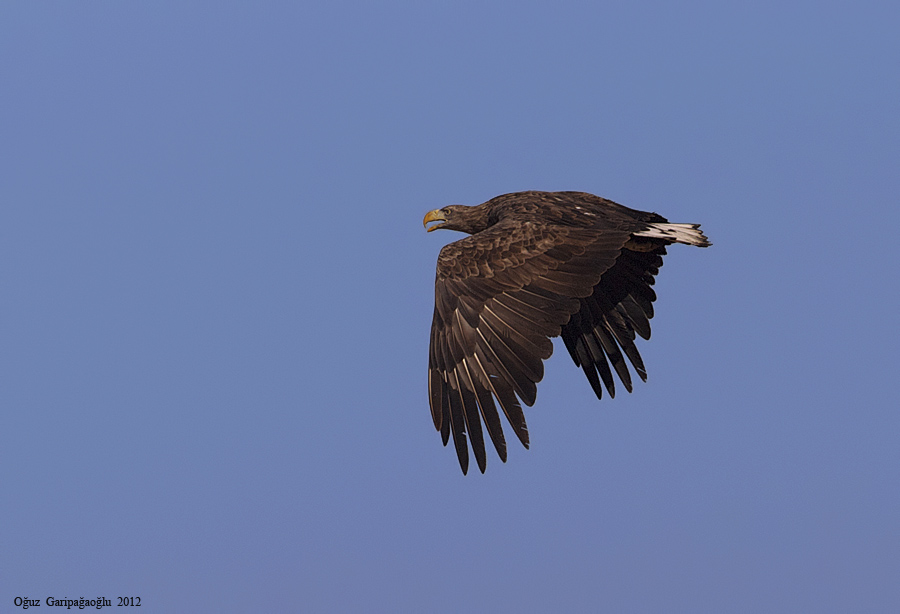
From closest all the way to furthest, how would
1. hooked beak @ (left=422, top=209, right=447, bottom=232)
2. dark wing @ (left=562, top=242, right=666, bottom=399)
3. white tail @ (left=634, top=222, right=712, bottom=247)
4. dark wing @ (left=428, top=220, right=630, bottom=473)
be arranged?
dark wing @ (left=428, top=220, right=630, bottom=473), white tail @ (left=634, top=222, right=712, bottom=247), dark wing @ (left=562, top=242, right=666, bottom=399), hooked beak @ (left=422, top=209, right=447, bottom=232)

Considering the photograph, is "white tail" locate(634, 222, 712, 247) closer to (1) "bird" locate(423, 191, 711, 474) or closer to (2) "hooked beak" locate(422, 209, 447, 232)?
(1) "bird" locate(423, 191, 711, 474)

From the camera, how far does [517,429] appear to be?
806 centimetres

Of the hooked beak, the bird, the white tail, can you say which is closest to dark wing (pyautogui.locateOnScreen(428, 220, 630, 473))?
the bird

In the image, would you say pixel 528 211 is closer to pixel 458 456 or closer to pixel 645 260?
pixel 645 260

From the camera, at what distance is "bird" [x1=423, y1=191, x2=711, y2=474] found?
8211 millimetres

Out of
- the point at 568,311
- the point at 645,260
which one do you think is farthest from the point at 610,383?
the point at 568,311

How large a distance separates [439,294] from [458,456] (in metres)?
1.52

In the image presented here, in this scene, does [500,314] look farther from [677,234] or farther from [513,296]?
[677,234]

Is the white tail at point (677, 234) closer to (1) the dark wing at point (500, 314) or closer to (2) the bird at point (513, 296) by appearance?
(2) the bird at point (513, 296)

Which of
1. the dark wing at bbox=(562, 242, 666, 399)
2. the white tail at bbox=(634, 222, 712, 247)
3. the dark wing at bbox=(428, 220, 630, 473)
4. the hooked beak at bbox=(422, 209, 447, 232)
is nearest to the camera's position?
the dark wing at bbox=(428, 220, 630, 473)

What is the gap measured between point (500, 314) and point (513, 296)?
0.66 feet

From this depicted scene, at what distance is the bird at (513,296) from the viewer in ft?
26.9

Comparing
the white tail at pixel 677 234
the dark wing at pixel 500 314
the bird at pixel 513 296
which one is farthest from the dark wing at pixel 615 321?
the dark wing at pixel 500 314

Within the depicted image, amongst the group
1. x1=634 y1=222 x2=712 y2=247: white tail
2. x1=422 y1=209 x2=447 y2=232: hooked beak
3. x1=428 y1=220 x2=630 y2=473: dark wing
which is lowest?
x1=428 y1=220 x2=630 y2=473: dark wing
